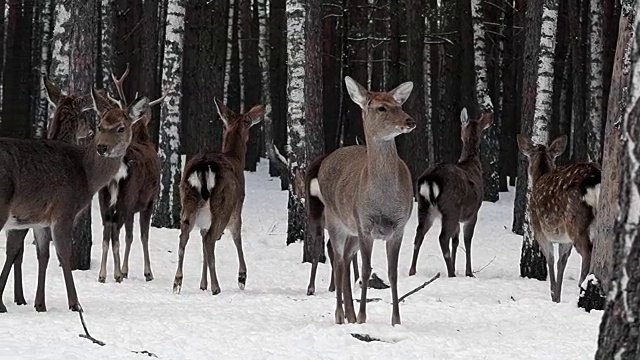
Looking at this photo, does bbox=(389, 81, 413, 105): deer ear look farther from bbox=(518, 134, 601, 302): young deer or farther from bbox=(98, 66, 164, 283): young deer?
bbox=(98, 66, 164, 283): young deer

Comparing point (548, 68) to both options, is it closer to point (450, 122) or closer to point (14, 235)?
point (14, 235)

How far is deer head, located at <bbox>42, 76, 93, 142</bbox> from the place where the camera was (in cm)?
1003

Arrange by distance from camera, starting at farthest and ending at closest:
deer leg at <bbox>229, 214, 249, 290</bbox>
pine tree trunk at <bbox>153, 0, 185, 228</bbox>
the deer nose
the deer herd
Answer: pine tree trunk at <bbox>153, 0, 185, 228</bbox>, deer leg at <bbox>229, 214, 249, 290</bbox>, the deer nose, the deer herd

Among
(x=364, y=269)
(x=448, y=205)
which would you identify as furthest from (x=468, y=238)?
(x=364, y=269)

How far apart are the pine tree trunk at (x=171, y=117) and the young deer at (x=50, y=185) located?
277 inches

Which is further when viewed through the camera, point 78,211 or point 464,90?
point 464,90

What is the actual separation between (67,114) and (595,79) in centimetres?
1439

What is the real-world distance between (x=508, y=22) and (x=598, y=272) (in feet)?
64.3

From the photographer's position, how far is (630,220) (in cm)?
371

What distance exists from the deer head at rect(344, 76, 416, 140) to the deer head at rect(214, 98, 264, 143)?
402 centimetres

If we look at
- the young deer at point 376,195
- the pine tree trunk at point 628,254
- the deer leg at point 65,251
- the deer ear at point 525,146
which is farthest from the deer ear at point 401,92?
the deer ear at point 525,146

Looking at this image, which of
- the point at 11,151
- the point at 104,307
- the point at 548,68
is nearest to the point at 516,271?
the point at 548,68

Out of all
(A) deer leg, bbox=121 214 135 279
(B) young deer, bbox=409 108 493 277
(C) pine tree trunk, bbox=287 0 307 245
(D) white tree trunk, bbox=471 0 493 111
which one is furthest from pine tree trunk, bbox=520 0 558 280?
(D) white tree trunk, bbox=471 0 493 111

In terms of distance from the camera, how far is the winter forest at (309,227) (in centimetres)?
637
